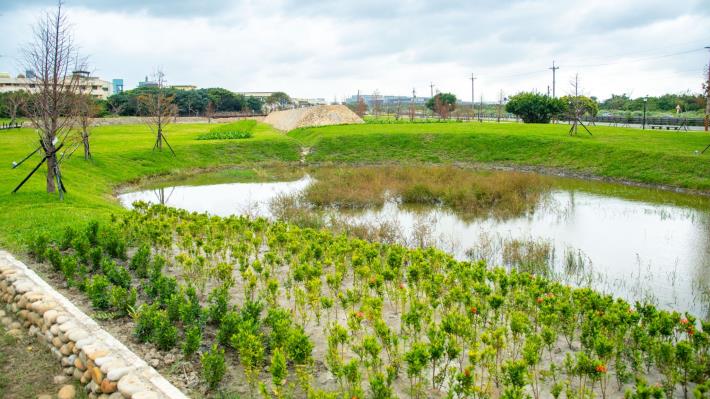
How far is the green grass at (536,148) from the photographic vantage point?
1086 inches

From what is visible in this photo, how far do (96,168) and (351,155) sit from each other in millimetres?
17538

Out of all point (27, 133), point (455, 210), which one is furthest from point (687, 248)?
point (27, 133)

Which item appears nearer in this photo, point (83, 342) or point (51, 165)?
point (83, 342)

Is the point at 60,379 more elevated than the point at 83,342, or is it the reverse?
the point at 83,342

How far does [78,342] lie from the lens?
7328mm

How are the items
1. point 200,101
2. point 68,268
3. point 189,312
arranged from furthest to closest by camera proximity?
point 200,101 → point 68,268 → point 189,312

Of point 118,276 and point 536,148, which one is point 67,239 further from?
point 536,148

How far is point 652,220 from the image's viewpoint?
1836 centimetres

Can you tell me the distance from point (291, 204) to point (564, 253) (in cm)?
1050

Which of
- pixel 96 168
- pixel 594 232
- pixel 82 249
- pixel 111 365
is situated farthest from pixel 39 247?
pixel 96 168

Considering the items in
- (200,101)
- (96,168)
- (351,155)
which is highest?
(200,101)

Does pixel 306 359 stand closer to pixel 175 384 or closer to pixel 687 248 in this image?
pixel 175 384

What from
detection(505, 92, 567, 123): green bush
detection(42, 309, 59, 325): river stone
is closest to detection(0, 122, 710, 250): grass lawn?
detection(42, 309, 59, 325): river stone

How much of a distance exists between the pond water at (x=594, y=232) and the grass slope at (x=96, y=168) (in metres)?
3.43
